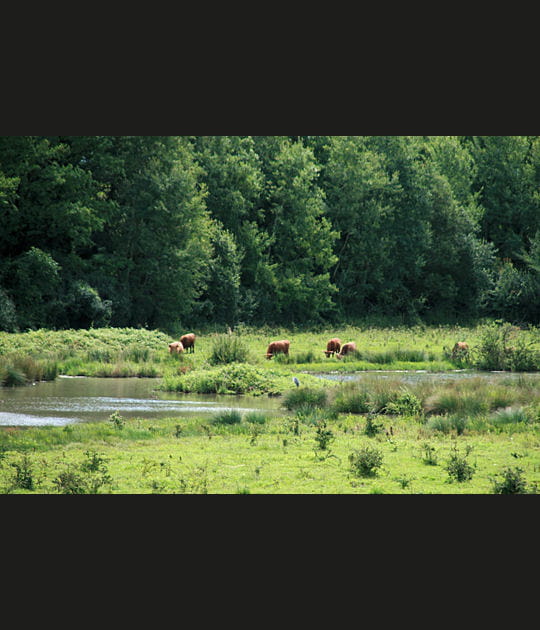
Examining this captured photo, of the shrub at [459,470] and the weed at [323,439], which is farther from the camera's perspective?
the weed at [323,439]

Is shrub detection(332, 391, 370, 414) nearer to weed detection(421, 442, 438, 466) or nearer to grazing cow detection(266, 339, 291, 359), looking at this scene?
weed detection(421, 442, 438, 466)

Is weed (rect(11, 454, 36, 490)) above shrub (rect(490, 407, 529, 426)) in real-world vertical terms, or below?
above

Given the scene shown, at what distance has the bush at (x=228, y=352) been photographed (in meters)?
30.7

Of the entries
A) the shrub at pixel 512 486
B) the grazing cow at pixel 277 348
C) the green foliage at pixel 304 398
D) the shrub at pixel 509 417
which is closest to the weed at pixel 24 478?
the shrub at pixel 512 486

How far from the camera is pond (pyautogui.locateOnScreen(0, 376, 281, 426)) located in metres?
20.3

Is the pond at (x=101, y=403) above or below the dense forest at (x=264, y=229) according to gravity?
below

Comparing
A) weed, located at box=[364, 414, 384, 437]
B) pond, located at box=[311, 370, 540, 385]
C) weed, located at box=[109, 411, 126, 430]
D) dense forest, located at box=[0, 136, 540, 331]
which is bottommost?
pond, located at box=[311, 370, 540, 385]

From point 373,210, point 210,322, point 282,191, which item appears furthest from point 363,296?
point 210,322

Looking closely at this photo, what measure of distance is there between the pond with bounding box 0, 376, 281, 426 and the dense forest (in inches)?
590

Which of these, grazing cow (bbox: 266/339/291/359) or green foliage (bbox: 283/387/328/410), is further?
grazing cow (bbox: 266/339/291/359)

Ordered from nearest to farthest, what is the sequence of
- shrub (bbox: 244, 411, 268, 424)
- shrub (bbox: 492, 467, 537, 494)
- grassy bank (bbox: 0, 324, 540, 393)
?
1. shrub (bbox: 492, 467, 537, 494)
2. shrub (bbox: 244, 411, 268, 424)
3. grassy bank (bbox: 0, 324, 540, 393)

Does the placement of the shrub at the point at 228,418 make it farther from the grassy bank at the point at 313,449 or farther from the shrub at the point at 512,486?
the shrub at the point at 512,486

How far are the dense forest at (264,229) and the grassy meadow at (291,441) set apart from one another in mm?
15706

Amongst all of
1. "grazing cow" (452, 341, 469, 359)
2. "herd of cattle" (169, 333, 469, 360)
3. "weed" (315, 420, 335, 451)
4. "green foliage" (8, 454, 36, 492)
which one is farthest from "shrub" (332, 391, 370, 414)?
"grazing cow" (452, 341, 469, 359)
